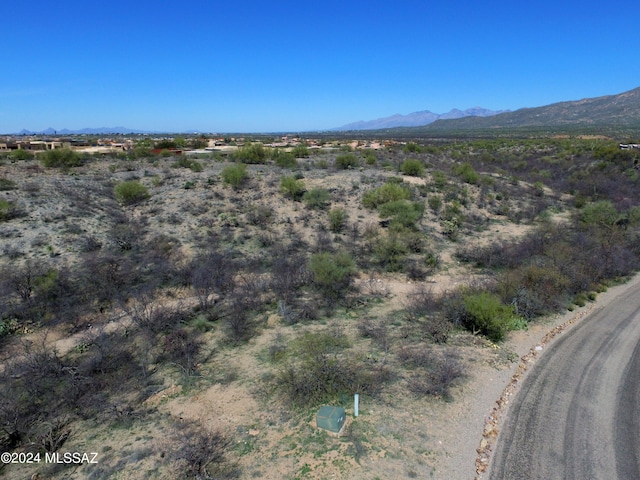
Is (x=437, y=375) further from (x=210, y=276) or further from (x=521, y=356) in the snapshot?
(x=210, y=276)

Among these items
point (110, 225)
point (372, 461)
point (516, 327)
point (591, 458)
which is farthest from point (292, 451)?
point (110, 225)

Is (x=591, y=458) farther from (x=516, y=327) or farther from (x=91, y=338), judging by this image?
(x=91, y=338)

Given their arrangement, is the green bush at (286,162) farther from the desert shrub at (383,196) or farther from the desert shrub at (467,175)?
the desert shrub at (467,175)

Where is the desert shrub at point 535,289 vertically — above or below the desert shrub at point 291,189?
below

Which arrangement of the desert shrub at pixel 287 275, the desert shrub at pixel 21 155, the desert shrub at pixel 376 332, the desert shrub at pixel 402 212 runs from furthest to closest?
1. the desert shrub at pixel 21 155
2. the desert shrub at pixel 402 212
3. the desert shrub at pixel 287 275
4. the desert shrub at pixel 376 332

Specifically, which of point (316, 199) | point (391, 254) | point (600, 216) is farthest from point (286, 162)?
point (600, 216)

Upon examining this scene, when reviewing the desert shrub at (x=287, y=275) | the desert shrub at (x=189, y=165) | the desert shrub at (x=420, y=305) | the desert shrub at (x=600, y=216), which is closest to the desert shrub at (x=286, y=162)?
the desert shrub at (x=189, y=165)
